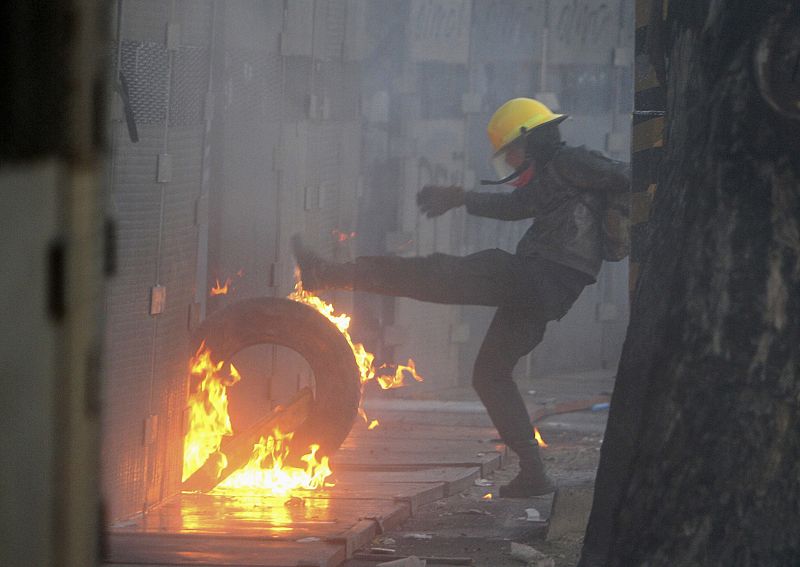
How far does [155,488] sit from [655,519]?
2.97 meters

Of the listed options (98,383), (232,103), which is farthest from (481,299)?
(98,383)

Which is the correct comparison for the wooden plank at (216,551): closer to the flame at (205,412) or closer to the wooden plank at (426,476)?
the flame at (205,412)

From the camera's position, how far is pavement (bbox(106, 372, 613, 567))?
5.09 meters

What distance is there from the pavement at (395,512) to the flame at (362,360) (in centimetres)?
45

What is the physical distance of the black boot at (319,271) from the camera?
7777mm

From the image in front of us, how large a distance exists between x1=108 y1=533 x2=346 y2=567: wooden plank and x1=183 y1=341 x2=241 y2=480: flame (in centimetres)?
154

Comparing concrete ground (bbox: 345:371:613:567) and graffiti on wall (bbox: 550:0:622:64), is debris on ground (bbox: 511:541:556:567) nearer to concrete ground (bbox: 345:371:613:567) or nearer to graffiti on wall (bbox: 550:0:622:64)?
concrete ground (bbox: 345:371:613:567)

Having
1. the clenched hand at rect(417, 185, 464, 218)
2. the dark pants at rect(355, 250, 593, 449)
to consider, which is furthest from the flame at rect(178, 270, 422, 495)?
the clenched hand at rect(417, 185, 464, 218)

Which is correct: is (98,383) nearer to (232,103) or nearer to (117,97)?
(117,97)

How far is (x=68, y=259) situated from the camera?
1.49 metres

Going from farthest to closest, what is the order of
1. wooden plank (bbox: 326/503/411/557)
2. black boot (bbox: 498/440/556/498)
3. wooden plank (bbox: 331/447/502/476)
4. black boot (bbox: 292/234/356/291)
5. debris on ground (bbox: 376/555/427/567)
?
wooden plank (bbox: 331/447/502/476) → black boot (bbox: 292/234/356/291) → black boot (bbox: 498/440/556/498) → wooden plank (bbox: 326/503/411/557) → debris on ground (bbox: 376/555/427/567)

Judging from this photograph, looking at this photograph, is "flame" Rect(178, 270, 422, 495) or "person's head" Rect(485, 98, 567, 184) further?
Answer: "person's head" Rect(485, 98, 567, 184)

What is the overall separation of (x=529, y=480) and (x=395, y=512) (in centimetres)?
127

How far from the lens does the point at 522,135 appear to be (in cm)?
823
